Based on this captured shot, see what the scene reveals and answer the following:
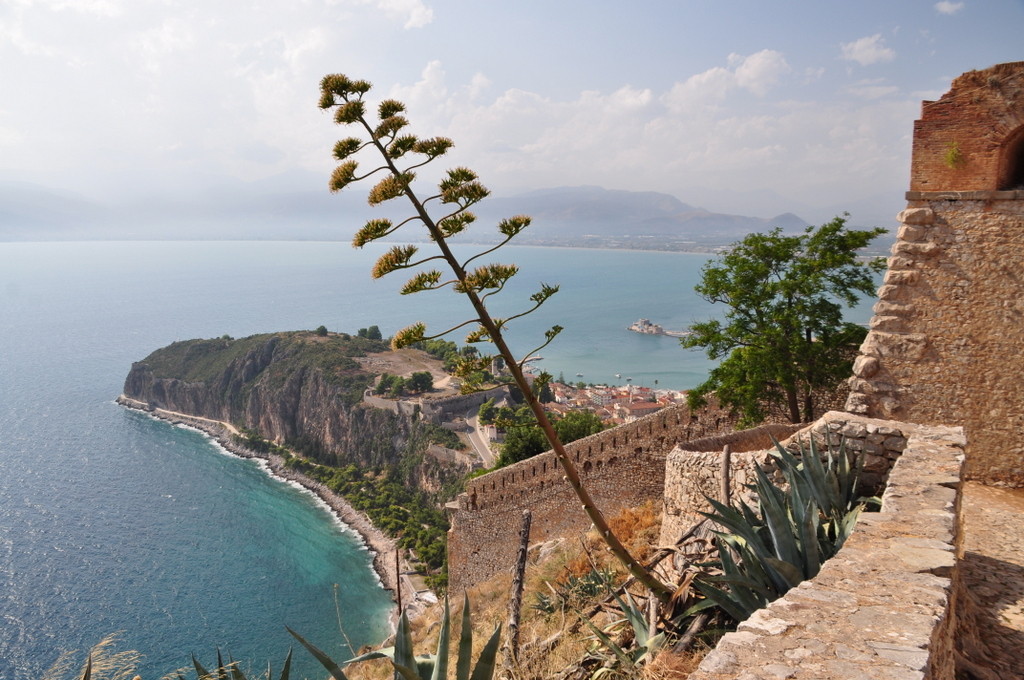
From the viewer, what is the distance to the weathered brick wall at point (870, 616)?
78.2 inches

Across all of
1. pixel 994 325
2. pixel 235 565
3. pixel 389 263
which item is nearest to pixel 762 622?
pixel 389 263

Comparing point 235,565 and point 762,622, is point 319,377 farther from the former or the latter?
point 762,622

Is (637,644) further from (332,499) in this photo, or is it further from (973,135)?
(332,499)

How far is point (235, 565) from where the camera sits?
45.0m

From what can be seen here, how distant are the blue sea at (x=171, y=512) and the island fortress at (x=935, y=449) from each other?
2.50 metres

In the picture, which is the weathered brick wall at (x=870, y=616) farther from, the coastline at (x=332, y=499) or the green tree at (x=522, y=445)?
the coastline at (x=332, y=499)

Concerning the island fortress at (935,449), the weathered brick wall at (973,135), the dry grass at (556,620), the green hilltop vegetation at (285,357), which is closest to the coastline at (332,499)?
the green hilltop vegetation at (285,357)

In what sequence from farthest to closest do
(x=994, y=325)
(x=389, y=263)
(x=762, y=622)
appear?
(x=994, y=325)
(x=389, y=263)
(x=762, y=622)

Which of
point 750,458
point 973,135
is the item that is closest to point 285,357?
point 750,458

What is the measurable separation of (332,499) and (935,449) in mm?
56121

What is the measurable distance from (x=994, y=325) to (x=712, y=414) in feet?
18.6

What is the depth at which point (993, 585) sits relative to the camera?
12.3 ft

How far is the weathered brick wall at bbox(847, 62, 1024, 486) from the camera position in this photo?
19.1 ft

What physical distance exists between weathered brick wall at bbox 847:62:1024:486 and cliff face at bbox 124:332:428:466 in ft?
169
